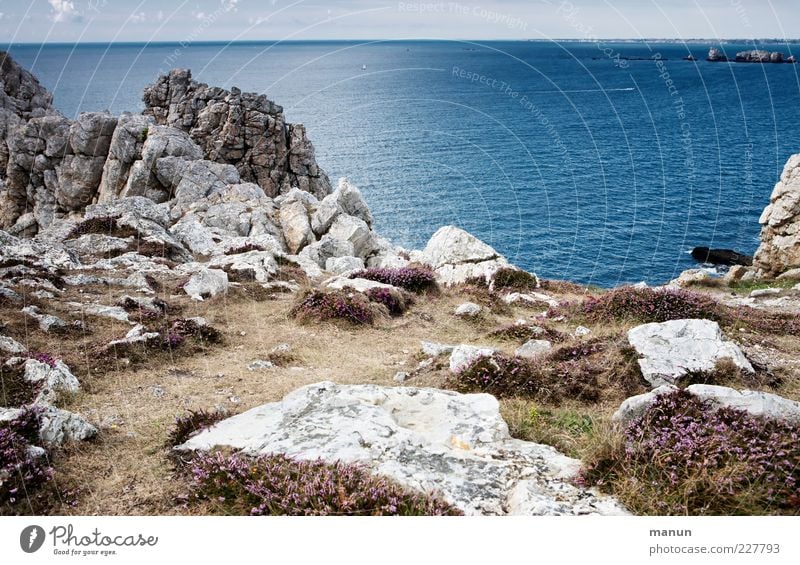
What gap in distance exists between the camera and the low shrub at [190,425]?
884cm

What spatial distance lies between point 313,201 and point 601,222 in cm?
4601

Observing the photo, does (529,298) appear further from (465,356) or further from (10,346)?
(10,346)

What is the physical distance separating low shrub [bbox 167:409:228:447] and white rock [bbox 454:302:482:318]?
1118 centimetres

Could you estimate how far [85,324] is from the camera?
15.6m

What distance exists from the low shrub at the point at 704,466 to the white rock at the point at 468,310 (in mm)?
11593

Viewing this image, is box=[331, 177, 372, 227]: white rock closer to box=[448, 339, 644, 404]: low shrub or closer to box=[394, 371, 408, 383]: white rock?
box=[394, 371, 408, 383]: white rock

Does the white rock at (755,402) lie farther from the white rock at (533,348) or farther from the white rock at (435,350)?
the white rock at (435,350)

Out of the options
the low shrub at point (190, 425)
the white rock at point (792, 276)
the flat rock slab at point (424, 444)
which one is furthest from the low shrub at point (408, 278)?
the white rock at point (792, 276)

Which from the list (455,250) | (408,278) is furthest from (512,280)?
(408,278)

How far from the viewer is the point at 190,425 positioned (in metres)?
9.13

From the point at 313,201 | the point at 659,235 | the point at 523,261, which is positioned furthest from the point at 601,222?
the point at 313,201

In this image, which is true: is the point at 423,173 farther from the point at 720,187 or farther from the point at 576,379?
the point at 576,379

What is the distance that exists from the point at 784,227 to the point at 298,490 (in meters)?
43.3

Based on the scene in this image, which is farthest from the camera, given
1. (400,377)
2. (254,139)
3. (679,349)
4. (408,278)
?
(254,139)
